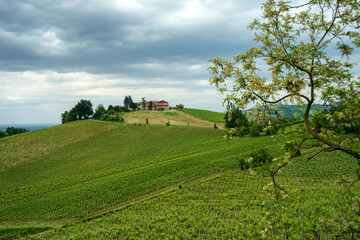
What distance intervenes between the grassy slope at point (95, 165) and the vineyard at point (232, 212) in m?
5.16

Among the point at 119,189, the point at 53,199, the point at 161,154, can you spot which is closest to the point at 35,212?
the point at 53,199

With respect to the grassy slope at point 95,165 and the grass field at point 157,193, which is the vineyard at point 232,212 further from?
the grassy slope at point 95,165

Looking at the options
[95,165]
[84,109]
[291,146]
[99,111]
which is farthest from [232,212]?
[84,109]

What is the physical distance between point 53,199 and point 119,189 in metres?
10.2

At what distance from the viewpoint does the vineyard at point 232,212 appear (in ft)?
48.1

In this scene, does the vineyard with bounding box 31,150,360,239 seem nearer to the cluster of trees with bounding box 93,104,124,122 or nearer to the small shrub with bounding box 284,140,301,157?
the small shrub with bounding box 284,140,301,157

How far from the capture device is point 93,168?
164 feet

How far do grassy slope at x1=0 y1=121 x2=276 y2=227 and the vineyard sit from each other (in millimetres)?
5163

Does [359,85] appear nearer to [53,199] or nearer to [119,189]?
[119,189]

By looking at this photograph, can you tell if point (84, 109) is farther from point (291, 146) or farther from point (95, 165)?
point (291, 146)

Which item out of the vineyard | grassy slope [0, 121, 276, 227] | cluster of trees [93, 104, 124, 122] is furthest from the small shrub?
cluster of trees [93, 104, 124, 122]

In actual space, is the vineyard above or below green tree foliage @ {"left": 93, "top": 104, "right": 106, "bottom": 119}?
below

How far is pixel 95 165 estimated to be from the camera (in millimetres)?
52125

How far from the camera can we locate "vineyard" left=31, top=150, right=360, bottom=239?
1466 centimetres
